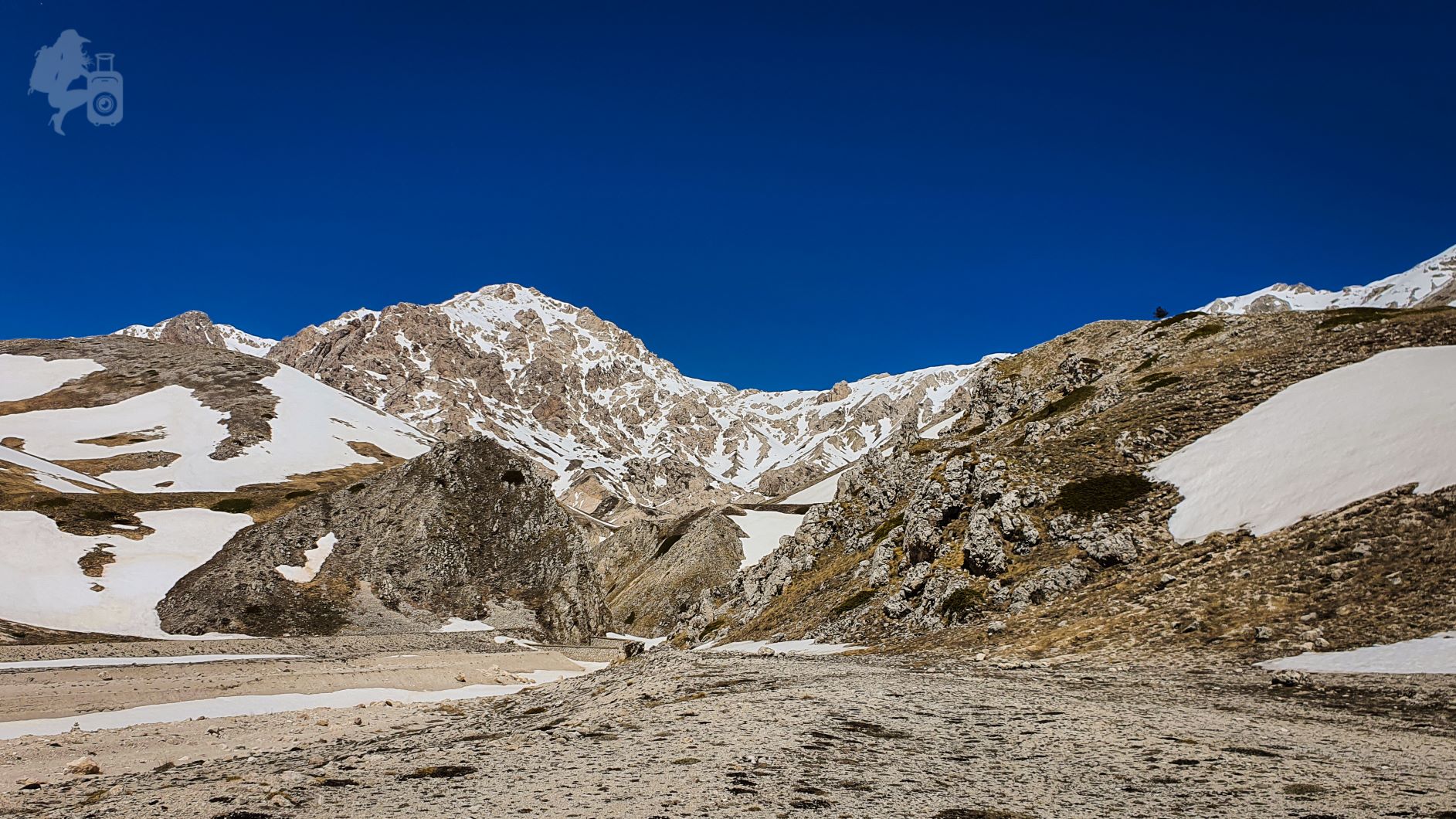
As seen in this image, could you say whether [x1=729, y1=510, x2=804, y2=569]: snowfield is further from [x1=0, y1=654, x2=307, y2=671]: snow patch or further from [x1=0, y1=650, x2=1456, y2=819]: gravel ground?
[x1=0, y1=650, x2=1456, y2=819]: gravel ground

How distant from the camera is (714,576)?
108 m

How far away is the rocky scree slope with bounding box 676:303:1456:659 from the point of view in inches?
896

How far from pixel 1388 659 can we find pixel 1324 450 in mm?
17589

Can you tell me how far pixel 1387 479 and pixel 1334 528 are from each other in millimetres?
4051

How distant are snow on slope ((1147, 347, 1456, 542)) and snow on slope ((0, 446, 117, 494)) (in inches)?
4200

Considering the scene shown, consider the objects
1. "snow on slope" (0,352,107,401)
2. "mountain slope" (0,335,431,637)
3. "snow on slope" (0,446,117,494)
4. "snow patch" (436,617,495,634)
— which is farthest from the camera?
"snow on slope" (0,352,107,401)

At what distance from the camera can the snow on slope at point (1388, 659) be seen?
17.3 m

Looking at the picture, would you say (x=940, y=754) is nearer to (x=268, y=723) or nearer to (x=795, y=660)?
(x=795, y=660)

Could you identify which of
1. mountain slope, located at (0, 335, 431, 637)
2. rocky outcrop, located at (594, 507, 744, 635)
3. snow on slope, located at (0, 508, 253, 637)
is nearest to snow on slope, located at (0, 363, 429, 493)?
mountain slope, located at (0, 335, 431, 637)

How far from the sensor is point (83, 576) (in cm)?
5981

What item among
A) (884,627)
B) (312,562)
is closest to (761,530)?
(312,562)

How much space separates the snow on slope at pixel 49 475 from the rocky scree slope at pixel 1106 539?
7562 centimetres

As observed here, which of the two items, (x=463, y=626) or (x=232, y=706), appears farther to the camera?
(x=463, y=626)

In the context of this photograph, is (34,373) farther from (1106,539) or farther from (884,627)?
(1106,539)
